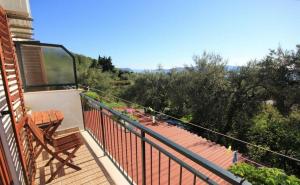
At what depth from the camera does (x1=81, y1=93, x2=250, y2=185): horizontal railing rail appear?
99 cm

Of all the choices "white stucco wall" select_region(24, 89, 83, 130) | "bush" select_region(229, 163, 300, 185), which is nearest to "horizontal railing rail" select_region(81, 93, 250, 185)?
"white stucco wall" select_region(24, 89, 83, 130)

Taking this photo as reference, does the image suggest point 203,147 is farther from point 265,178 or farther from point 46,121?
point 46,121

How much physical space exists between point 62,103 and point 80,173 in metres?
1.96

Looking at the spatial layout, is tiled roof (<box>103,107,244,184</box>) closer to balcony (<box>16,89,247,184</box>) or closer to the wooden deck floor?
balcony (<box>16,89,247,184</box>)

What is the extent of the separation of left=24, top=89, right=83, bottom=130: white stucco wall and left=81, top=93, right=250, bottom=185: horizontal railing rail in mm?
223

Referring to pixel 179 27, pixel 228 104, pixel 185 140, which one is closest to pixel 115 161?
pixel 185 140

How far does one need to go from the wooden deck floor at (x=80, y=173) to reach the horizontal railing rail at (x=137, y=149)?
234 millimetres

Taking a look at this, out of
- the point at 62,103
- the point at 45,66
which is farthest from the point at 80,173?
the point at 45,66

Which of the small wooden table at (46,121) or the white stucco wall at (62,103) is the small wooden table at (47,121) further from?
the white stucco wall at (62,103)

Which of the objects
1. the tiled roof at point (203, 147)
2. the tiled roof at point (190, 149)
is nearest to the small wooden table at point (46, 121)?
the tiled roof at point (190, 149)

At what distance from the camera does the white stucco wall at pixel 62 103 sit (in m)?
3.83

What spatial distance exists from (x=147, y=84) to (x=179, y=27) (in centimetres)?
647

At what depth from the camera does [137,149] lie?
358 centimetres

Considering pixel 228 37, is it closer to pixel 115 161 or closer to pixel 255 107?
pixel 255 107
